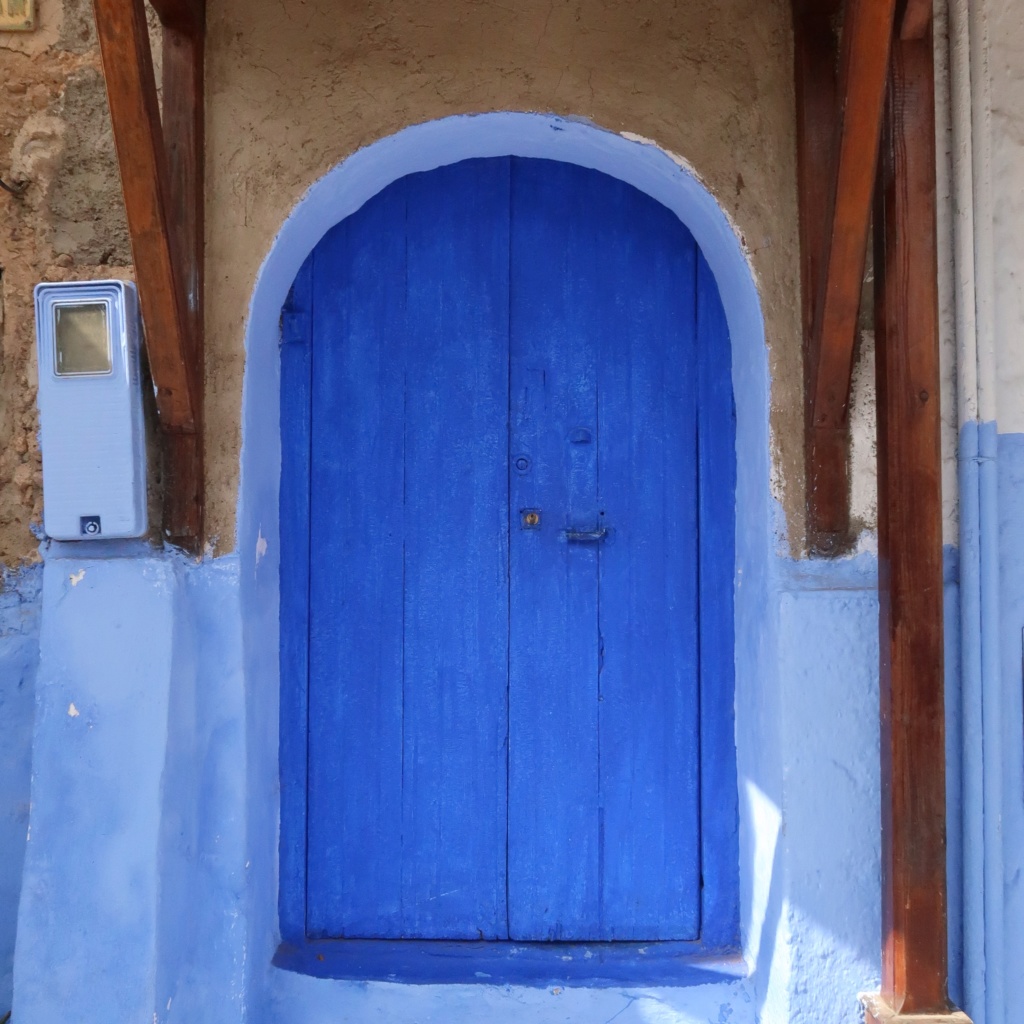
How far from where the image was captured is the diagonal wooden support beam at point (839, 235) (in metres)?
1.72

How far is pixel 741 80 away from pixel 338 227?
1.06 meters

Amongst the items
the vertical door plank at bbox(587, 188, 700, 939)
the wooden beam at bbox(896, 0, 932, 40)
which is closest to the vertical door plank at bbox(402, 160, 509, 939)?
the vertical door plank at bbox(587, 188, 700, 939)

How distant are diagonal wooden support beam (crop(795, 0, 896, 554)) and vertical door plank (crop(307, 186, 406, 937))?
1024 millimetres

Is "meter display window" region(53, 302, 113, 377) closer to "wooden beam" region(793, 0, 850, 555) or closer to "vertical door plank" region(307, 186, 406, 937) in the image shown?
"vertical door plank" region(307, 186, 406, 937)

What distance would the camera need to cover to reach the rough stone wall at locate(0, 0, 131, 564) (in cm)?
212

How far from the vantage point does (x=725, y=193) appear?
2.07 metres

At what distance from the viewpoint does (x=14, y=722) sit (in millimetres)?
2170

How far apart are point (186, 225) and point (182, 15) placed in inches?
18.7

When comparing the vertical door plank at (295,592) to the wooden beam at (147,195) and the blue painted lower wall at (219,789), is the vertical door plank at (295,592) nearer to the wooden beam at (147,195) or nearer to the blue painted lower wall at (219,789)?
the blue painted lower wall at (219,789)

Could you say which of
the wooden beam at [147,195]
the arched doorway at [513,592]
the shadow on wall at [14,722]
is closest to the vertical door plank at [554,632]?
the arched doorway at [513,592]

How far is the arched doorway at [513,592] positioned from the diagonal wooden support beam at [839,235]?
1.08ft

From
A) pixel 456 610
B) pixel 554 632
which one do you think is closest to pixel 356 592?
pixel 456 610

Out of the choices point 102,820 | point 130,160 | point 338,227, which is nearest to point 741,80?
point 338,227

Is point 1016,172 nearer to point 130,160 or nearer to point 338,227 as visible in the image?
point 338,227
